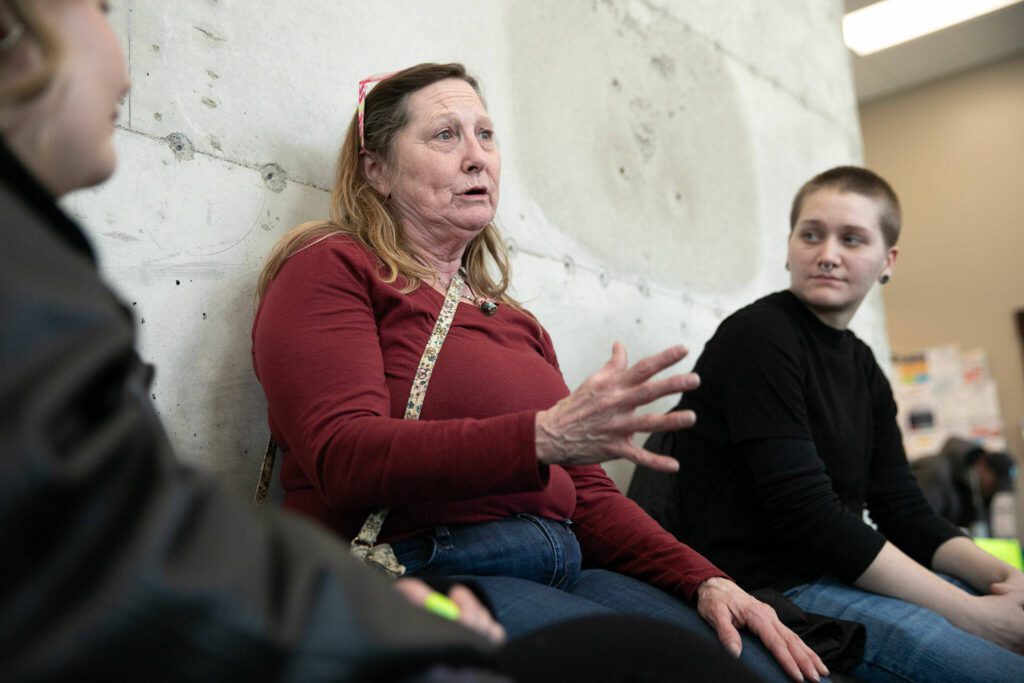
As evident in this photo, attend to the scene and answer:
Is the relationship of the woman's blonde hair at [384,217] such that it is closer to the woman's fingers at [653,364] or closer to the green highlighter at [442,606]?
the woman's fingers at [653,364]

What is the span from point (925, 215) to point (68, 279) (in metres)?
7.36

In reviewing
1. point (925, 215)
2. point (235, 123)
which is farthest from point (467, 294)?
point (925, 215)

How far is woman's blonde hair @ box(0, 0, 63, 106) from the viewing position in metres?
0.65

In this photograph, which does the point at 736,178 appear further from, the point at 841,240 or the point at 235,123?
the point at 235,123

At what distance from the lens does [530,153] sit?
7.41 feet

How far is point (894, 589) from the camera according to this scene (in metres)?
1.80

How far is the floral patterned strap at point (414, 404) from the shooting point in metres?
1.24

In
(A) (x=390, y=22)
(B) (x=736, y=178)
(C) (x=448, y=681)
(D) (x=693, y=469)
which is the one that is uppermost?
(A) (x=390, y=22)

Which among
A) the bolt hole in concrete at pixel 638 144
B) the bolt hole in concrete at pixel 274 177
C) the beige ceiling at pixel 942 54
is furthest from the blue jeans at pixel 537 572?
the beige ceiling at pixel 942 54

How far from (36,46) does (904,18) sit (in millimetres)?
6198

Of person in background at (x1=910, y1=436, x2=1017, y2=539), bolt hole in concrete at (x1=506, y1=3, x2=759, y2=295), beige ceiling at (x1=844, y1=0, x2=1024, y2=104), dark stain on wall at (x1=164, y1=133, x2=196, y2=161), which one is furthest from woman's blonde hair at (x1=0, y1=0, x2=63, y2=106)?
beige ceiling at (x1=844, y1=0, x2=1024, y2=104)

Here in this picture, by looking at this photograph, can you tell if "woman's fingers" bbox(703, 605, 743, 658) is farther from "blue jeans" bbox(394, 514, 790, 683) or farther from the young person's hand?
the young person's hand

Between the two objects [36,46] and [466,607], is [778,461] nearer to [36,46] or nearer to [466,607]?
[466,607]

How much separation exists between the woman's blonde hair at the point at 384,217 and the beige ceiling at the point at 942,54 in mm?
4770
